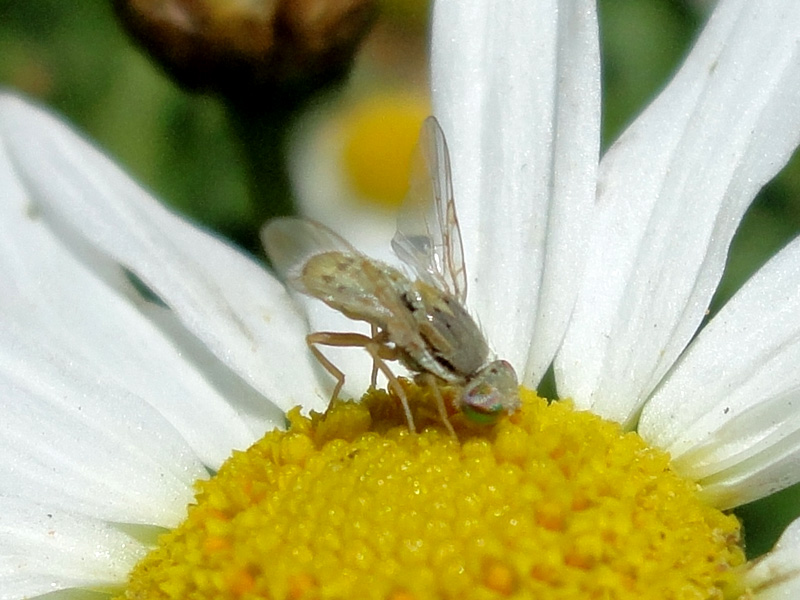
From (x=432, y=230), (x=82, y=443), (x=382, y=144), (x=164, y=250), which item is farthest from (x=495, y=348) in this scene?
(x=382, y=144)

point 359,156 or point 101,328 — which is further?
point 359,156

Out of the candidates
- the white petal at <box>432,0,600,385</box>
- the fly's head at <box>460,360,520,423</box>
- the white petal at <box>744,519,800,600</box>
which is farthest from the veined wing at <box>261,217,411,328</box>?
the white petal at <box>744,519,800,600</box>

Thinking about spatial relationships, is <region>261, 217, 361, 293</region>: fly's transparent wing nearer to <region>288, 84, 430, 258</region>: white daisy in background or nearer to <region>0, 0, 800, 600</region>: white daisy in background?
<region>0, 0, 800, 600</region>: white daisy in background

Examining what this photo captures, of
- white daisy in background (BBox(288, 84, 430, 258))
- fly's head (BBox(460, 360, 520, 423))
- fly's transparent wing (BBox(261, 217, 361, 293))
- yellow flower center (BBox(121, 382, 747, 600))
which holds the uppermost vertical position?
white daisy in background (BBox(288, 84, 430, 258))

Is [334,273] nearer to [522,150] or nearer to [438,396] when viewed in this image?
[438,396]

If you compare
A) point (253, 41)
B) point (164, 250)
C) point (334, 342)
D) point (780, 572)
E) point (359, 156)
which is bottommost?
point (780, 572)

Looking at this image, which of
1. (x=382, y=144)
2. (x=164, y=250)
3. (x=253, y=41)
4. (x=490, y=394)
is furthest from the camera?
(x=382, y=144)

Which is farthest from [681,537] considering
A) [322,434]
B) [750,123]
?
[750,123]

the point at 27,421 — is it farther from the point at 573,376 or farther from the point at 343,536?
the point at 573,376

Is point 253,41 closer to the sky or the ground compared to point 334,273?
closer to the sky
